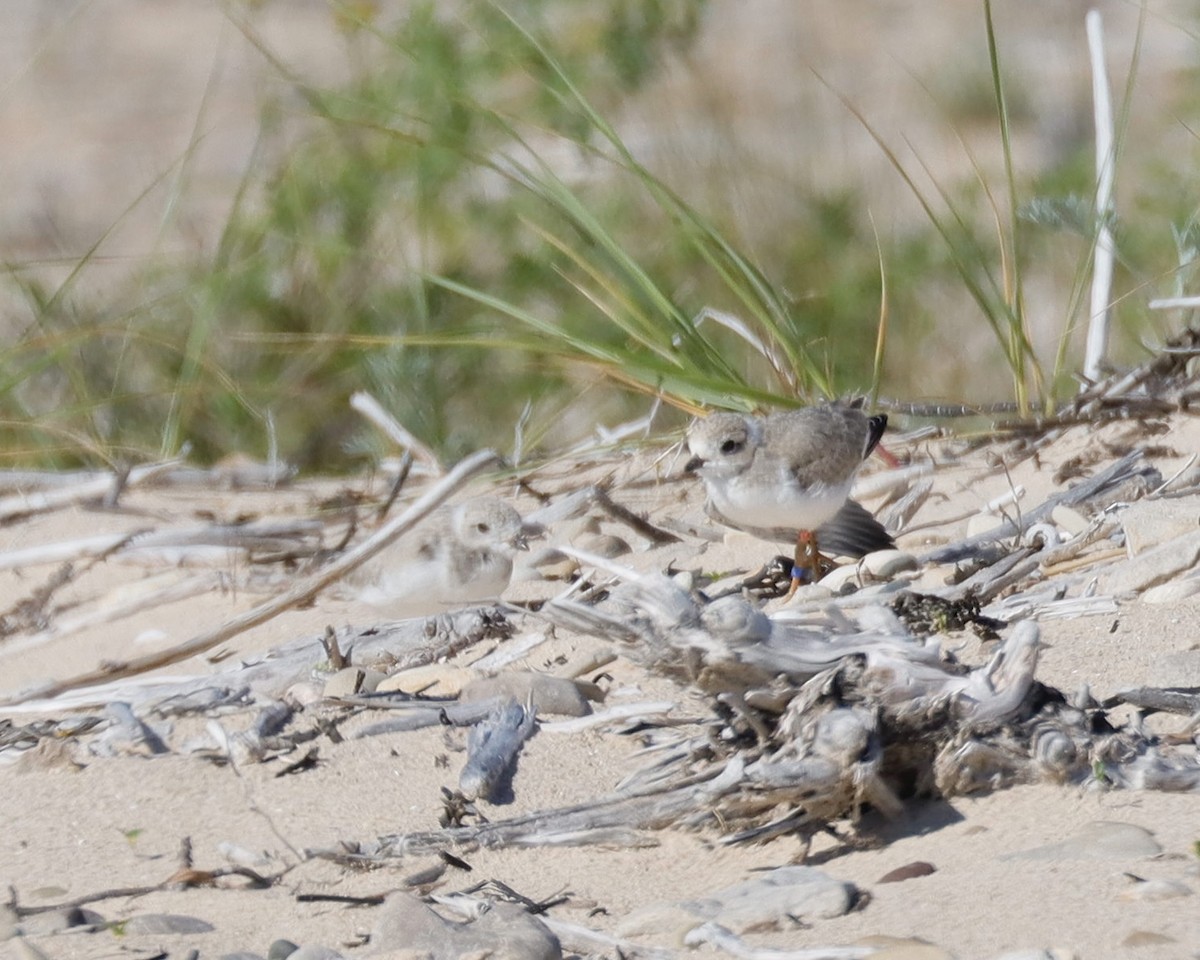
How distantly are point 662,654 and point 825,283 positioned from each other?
377 centimetres

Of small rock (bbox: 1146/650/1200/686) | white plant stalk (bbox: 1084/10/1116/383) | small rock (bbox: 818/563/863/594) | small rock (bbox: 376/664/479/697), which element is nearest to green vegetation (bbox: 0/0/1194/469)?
white plant stalk (bbox: 1084/10/1116/383)

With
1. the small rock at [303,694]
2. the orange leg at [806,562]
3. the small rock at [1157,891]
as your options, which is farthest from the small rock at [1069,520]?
the small rock at [303,694]

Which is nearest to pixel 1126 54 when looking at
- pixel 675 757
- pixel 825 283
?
pixel 825 283

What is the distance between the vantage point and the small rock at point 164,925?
7.73ft

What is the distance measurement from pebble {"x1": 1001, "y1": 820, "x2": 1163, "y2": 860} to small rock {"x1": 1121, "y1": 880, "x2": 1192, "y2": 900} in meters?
0.10

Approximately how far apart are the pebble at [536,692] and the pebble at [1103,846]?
42.8 inches

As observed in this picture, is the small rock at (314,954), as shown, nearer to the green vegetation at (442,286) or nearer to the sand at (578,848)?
the sand at (578,848)

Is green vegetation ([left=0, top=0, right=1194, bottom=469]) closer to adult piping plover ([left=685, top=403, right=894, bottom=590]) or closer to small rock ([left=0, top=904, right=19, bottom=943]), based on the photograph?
adult piping plover ([left=685, top=403, right=894, bottom=590])

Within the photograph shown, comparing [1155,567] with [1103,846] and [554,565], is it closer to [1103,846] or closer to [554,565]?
[1103,846]

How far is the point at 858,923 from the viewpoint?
6.81 ft

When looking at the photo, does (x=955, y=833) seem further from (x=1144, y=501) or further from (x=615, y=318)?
(x=615, y=318)

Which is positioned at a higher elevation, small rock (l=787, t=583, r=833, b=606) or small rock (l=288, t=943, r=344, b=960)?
small rock (l=787, t=583, r=833, b=606)

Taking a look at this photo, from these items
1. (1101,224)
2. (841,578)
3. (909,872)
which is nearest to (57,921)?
(909,872)

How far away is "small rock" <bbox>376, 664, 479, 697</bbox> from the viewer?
328cm
